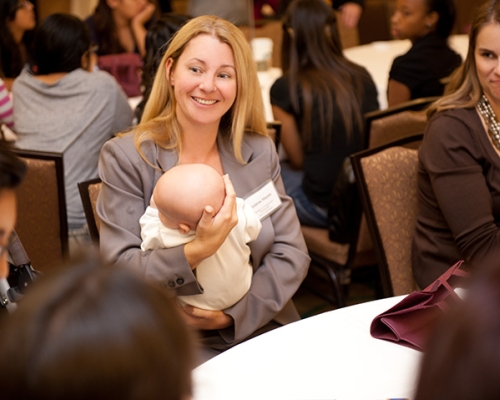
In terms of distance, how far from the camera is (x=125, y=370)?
674 mm

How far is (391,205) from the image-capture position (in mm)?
2326

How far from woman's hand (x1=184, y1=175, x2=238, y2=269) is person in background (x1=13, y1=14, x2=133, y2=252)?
118 centimetres

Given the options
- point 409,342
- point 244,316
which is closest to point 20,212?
point 244,316

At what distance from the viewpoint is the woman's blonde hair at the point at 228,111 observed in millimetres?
2068

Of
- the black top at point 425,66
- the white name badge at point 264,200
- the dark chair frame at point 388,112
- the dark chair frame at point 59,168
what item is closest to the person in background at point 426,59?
the black top at point 425,66

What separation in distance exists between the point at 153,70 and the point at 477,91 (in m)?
1.25

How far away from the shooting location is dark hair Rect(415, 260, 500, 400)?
661mm

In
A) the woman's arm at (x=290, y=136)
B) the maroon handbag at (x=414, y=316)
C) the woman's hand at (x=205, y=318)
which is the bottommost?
the woman's hand at (x=205, y=318)

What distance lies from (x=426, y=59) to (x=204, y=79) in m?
2.04

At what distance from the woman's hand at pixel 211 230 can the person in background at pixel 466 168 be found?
75 centimetres

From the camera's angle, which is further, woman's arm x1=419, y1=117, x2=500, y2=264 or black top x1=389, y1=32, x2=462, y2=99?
black top x1=389, y1=32, x2=462, y2=99

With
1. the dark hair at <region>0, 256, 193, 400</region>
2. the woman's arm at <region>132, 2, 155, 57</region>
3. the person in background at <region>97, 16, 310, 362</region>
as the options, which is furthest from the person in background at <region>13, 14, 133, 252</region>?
the dark hair at <region>0, 256, 193, 400</region>

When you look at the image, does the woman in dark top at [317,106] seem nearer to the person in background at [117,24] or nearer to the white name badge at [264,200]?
the white name badge at [264,200]

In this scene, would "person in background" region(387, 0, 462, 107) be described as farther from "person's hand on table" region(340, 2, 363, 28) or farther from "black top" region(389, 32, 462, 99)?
"person's hand on table" region(340, 2, 363, 28)
